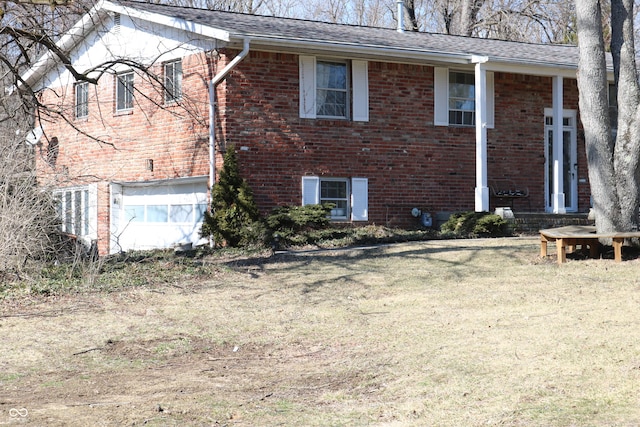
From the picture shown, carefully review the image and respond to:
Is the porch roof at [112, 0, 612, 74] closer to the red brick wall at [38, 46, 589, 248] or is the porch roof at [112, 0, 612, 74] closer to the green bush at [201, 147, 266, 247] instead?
the red brick wall at [38, 46, 589, 248]

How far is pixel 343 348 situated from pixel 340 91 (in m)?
10.7

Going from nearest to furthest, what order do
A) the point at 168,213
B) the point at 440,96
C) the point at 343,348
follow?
the point at 343,348
the point at 440,96
the point at 168,213

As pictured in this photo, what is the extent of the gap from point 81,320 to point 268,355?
9.15 ft

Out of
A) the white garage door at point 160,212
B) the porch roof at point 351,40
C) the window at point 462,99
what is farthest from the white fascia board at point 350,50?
the white garage door at point 160,212

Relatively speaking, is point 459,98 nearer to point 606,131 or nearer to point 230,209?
point 230,209

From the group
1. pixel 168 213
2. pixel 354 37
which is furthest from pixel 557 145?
pixel 168 213

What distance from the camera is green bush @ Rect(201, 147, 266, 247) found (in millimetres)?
16641

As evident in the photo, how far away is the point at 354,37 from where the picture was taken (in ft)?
61.9

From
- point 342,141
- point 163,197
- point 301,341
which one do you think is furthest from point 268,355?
point 163,197

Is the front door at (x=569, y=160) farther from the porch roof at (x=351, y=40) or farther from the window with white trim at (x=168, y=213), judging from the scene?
the window with white trim at (x=168, y=213)

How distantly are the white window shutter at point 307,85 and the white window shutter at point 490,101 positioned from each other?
4375 millimetres

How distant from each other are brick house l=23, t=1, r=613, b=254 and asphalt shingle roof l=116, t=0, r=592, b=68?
0.21ft

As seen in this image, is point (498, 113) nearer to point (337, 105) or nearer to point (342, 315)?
point (337, 105)

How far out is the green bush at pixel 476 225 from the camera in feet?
55.4
